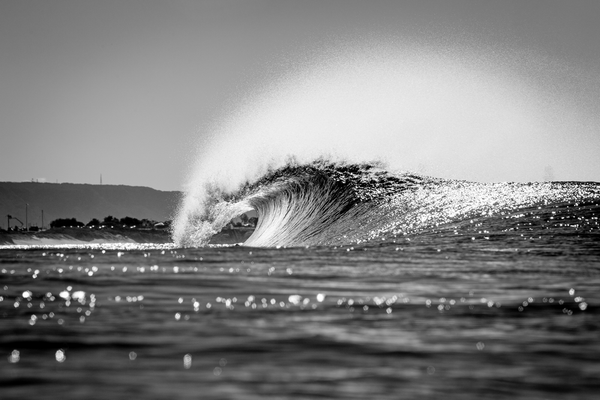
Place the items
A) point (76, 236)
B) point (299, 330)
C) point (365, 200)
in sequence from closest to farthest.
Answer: point (299, 330)
point (365, 200)
point (76, 236)

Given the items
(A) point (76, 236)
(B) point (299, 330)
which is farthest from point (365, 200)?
(A) point (76, 236)

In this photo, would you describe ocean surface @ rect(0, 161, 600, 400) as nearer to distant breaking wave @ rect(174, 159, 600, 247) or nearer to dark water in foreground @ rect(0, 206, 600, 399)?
dark water in foreground @ rect(0, 206, 600, 399)

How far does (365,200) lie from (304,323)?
19.8 m

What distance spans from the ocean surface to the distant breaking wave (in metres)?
7.76

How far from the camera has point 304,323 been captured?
5.64 m

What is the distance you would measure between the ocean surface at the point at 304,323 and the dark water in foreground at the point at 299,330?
0.02m

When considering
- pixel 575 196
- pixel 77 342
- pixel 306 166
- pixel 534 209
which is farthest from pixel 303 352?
pixel 306 166

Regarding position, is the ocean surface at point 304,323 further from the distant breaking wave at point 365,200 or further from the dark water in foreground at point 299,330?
the distant breaking wave at point 365,200

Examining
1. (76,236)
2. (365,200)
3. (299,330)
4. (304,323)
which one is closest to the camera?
(299,330)

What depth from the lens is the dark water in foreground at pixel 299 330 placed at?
397cm

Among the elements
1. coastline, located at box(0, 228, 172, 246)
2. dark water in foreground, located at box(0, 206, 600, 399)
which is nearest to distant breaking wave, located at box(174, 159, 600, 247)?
dark water in foreground, located at box(0, 206, 600, 399)

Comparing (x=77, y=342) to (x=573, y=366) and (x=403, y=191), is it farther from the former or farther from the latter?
(x=403, y=191)

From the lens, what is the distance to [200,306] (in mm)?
6488

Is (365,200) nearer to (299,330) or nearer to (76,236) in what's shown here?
(299,330)
